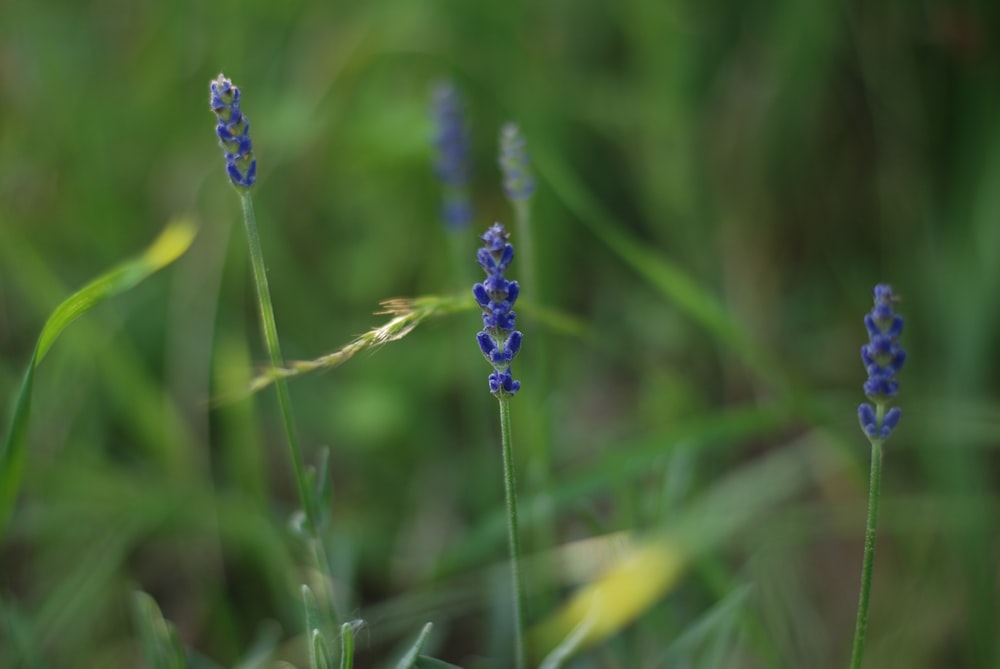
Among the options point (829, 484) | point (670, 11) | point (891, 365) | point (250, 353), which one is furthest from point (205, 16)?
point (891, 365)

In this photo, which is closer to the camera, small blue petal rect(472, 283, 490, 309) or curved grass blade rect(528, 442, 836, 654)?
small blue petal rect(472, 283, 490, 309)

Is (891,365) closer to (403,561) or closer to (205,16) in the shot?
(403,561)

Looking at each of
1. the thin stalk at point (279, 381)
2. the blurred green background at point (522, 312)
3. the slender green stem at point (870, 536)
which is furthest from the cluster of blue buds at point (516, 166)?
the slender green stem at point (870, 536)

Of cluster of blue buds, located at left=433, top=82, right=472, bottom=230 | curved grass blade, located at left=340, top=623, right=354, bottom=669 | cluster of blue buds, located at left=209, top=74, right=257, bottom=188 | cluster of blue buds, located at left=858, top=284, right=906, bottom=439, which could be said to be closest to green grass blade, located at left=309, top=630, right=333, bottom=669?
curved grass blade, located at left=340, top=623, right=354, bottom=669

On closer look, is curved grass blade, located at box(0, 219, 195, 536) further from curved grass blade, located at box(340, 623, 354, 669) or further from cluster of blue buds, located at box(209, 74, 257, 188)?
curved grass blade, located at box(340, 623, 354, 669)

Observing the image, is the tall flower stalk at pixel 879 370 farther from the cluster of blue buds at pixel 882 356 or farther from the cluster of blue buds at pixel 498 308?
the cluster of blue buds at pixel 498 308

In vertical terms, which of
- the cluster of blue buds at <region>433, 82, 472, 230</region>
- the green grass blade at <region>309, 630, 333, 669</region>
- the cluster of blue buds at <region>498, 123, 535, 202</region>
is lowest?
the green grass blade at <region>309, 630, 333, 669</region>

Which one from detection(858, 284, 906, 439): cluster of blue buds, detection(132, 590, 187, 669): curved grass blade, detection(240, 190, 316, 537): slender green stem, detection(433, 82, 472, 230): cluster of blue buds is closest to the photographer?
detection(858, 284, 906, 439): cluster of blue buds
